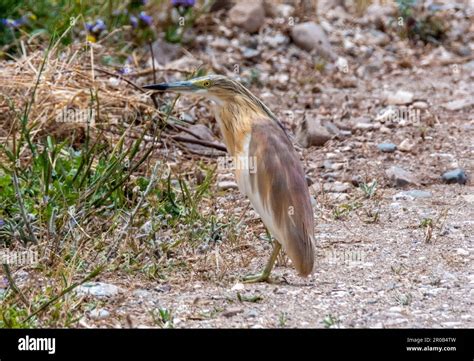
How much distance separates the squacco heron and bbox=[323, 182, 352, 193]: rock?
4.82 feet

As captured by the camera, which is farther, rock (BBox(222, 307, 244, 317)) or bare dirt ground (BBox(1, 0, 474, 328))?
bare dirt ground (BBox(1, 0, 474, 328))

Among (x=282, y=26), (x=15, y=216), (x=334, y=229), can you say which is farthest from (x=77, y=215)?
(x=282, y=26)

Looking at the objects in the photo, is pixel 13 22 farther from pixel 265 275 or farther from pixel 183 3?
pixel 265 275

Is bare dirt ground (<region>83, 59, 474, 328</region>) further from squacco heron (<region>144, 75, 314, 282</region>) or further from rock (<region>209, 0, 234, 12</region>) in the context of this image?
rock (<region>209, 0, 234, 12</region>)

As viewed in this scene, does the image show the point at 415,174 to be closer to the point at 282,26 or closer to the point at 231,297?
the point at 231,297

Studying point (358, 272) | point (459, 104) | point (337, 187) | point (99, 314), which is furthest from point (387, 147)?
point (99, 314)

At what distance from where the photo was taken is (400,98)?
337 inches

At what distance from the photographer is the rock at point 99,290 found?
189 inches

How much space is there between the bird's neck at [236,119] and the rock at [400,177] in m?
1.75

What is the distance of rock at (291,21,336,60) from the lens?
9.68 metres

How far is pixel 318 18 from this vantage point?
1040 cm

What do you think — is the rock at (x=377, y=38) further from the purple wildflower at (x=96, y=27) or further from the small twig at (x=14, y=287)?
the small twig at (x=14, y=287)

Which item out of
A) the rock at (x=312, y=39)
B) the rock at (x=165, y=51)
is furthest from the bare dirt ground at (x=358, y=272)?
the rock at (x=312, y=39)

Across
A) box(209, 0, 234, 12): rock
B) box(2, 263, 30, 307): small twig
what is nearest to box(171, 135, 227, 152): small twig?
box(2, 263, 30, 307): small twig
